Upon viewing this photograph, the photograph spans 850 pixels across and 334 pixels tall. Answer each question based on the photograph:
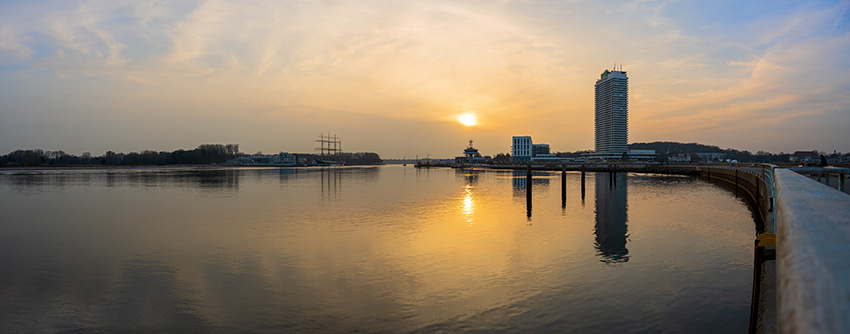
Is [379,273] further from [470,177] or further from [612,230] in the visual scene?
[470,177]

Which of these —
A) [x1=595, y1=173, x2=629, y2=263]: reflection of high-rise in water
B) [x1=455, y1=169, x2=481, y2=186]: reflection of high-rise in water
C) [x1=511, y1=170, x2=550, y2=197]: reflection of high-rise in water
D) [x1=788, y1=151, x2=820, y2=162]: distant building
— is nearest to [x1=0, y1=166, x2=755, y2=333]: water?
[x1=595, y1=173, x2=629, y2=263]: reflection of high-rise in water

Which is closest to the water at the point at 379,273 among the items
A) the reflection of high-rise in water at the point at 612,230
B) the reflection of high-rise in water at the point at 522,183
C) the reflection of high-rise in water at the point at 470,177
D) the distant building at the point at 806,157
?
the reflection of high-rise in water at the point at 612,230

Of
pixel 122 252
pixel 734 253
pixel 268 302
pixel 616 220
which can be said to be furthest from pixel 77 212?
pixel 734 253

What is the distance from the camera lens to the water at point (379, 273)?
36.3ft

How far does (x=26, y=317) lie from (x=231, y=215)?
1959cm

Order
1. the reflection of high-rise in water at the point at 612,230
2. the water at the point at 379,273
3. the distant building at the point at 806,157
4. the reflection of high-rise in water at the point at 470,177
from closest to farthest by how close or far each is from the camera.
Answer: the water at the point at 379,273 → the reflection of high-rise in water at the point at 612,230 → the reflection of high-rise in water at the point at 470,177 → the distant building at the point at 806,157

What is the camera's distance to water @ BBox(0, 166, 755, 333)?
11062 mm

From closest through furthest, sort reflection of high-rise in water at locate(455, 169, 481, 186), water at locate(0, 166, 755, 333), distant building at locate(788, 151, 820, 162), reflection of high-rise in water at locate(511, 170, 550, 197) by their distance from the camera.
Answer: water at locate(0, 166, 755, 333) → reflection of high-rise in water at locate(511, 170, 550, 197) → reflection of high-rise in water at locate(455, 169, 481, 186) → distant building at locate(788, 151, 820, 162)

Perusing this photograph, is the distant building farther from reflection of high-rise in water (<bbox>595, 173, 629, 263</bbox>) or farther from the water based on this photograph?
the water

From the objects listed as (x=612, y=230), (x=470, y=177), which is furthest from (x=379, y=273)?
(x=470, y=177)

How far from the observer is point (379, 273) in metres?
15.3

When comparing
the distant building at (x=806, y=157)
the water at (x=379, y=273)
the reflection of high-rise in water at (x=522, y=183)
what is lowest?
the water at (x=379, y=273)

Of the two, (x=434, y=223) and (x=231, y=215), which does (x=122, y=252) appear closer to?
(x=231, y=215)

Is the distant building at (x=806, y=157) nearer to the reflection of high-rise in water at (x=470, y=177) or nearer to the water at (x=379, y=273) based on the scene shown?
the reflection of high-rise in water at (x=470, y=177)
